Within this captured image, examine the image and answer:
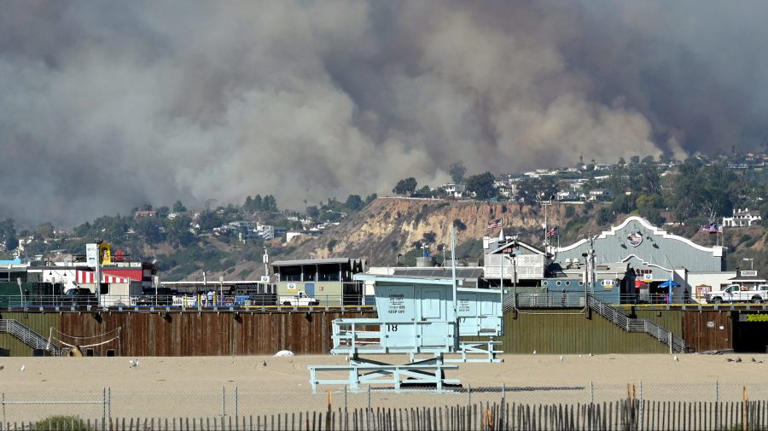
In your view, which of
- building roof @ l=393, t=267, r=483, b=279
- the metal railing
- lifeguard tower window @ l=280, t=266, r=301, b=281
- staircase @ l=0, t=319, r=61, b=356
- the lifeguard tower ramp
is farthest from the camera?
building roof @ l=393, t=267, r=483, b=279

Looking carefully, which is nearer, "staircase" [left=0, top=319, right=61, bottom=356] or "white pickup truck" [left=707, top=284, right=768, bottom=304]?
"staircase" [left=0, top=319, right=61, bottom=356]

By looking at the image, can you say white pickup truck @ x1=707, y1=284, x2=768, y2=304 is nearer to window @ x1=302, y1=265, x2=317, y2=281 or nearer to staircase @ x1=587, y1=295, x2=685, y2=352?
staircase @ x1=587, y1=295, x2=685, y2=352

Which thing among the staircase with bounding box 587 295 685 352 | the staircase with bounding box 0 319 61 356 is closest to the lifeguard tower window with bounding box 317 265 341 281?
the staircase with bounding box 587 295 685 352

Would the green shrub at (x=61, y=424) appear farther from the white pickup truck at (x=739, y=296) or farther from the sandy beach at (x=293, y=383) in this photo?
the white pickup truck at (x=739, y=296)

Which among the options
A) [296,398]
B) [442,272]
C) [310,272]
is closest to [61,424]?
[296,398]

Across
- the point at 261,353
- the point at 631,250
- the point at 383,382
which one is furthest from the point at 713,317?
the point at 631,250

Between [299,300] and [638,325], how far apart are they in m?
25.1

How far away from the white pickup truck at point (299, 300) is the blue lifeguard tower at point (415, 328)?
40.9 meters

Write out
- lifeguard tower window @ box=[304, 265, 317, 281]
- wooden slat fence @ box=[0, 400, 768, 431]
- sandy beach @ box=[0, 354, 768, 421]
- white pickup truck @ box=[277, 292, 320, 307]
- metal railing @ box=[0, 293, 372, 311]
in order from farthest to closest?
1. lifeguard tower window @ box=[304, 265, 317, 281]
2. white pickup truck @ box=[277, 292, 320, 307]
3. metal railing @ box=[0, 293, 372, 311]
4. sandy beach @ box=[0, 354, 768, 421]
5. wooden slat fence @ box=[0, 400, 768, 431]

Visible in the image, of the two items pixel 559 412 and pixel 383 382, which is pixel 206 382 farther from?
pixel 559 412

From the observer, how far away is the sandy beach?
163 feet

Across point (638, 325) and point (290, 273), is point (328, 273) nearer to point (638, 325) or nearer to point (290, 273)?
point (290, 273)

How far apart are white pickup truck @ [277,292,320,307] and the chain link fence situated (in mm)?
40959

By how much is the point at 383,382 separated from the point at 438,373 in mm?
3491
